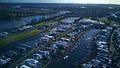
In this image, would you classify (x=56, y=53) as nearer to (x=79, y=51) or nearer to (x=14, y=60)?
(x=79, y=51)

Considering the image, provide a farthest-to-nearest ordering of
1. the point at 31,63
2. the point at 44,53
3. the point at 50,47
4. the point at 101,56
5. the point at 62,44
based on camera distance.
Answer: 1. the point at 62,44
2. the point at 50,47
3. the point at 101,56
4. the point at 44,53
5. the point at 31,63

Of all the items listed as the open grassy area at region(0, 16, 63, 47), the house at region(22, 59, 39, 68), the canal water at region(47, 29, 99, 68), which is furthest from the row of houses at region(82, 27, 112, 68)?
the open grassy area at region(0, 16, 63, 47)

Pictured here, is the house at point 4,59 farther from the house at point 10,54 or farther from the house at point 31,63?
the house at point 31,63

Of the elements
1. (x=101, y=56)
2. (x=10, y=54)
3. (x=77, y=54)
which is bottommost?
(x=77, y=54)

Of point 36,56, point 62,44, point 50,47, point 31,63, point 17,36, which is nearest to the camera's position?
point 31,63

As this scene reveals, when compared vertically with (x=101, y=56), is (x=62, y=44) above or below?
above

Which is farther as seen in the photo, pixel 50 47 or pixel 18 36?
pixel 18 36

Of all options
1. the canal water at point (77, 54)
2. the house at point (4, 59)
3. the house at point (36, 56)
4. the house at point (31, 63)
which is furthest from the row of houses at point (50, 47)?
the house at point (4, 59)

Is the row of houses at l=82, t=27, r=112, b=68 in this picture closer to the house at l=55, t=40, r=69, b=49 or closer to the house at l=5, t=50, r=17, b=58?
the house at l=55, t=40, r=69, b=49

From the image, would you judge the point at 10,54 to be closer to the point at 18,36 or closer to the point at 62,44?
the point at 62,44

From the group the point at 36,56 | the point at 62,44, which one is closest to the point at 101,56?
the point at 62,44

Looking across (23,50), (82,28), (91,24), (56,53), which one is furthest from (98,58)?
(91,24)
